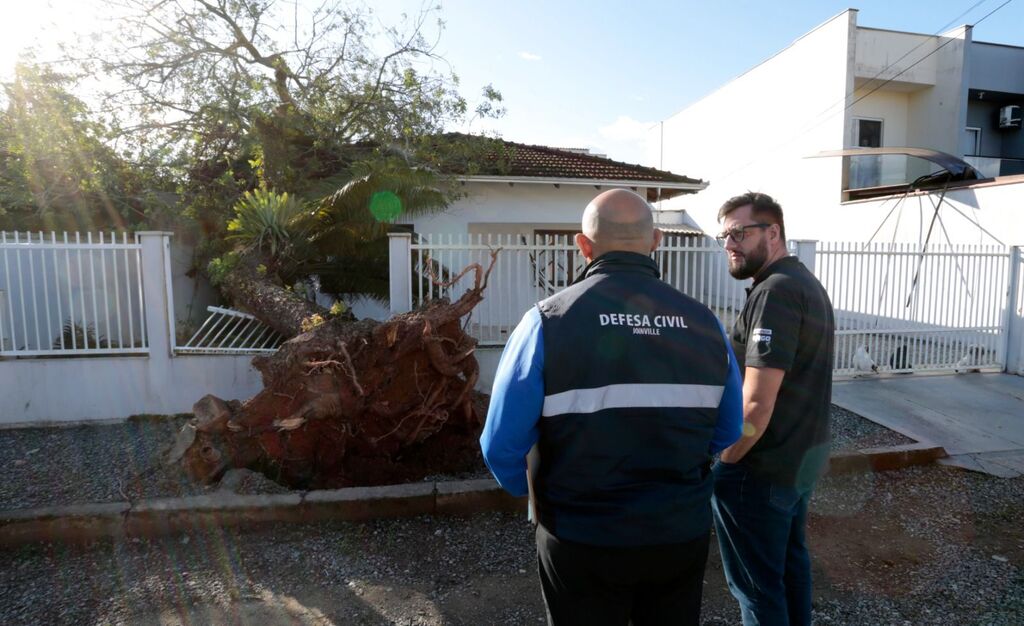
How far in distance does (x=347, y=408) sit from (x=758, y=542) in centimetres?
293

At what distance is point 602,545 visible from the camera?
5.40 feet

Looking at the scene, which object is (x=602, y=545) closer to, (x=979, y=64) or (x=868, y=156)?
(x=868, y=156)

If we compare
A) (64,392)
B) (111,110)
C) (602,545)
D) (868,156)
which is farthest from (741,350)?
(868,156)

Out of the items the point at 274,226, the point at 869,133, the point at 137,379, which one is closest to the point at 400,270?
the point at 274,226

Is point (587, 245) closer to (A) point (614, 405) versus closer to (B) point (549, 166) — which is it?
(A) point (614, 405)

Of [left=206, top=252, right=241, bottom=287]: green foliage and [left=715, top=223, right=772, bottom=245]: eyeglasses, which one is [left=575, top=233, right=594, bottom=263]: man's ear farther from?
[left=206, top=252, right=241, bottom=287]: green foliage

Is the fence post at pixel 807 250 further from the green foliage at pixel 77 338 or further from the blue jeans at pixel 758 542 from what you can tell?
the green foliage at pixel 77 338

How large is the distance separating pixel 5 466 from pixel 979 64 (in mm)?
20593

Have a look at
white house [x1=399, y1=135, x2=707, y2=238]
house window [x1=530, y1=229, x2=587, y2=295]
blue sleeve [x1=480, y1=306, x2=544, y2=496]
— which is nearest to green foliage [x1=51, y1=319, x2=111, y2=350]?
house window [x1=530, y1=229, x2=587, y2=295]

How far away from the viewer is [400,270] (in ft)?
21.7

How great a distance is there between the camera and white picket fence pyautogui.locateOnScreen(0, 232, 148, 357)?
6062 mm

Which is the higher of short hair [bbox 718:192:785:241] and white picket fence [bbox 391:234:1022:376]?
short hair [bbox 718:192:785:241]

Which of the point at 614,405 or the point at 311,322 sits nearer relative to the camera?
the point at 614,405

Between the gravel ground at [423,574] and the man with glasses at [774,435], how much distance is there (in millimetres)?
865
